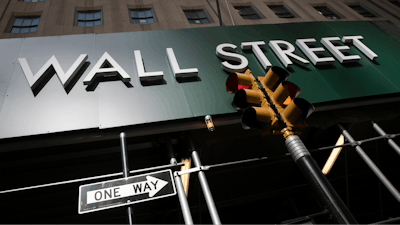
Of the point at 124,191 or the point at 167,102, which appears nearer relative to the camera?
the point at 124,191

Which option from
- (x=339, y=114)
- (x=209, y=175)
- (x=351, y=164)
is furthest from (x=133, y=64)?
(x=351, y=164)

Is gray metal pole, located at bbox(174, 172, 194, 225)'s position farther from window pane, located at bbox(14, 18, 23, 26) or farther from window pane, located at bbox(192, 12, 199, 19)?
window pane, located at bbox(14, 18, 23, 26)

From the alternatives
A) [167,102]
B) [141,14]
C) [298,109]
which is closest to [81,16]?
[141,14]

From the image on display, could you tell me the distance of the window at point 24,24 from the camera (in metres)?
9.72

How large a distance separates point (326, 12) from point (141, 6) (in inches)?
386

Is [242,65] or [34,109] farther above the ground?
[242,65]

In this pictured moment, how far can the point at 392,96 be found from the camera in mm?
7805

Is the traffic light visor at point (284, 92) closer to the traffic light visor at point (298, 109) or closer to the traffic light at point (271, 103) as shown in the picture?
the traffic light at point (271, 103)

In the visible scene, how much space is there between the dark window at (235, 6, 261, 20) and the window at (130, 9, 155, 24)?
4.34 metres

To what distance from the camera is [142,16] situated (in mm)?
11070

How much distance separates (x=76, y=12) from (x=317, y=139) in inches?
435

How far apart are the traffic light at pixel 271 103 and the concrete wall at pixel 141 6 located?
19.9 feet

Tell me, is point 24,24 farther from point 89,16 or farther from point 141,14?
point 141,14

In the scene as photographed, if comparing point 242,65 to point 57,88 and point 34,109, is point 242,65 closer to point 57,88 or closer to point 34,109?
point 57,88
